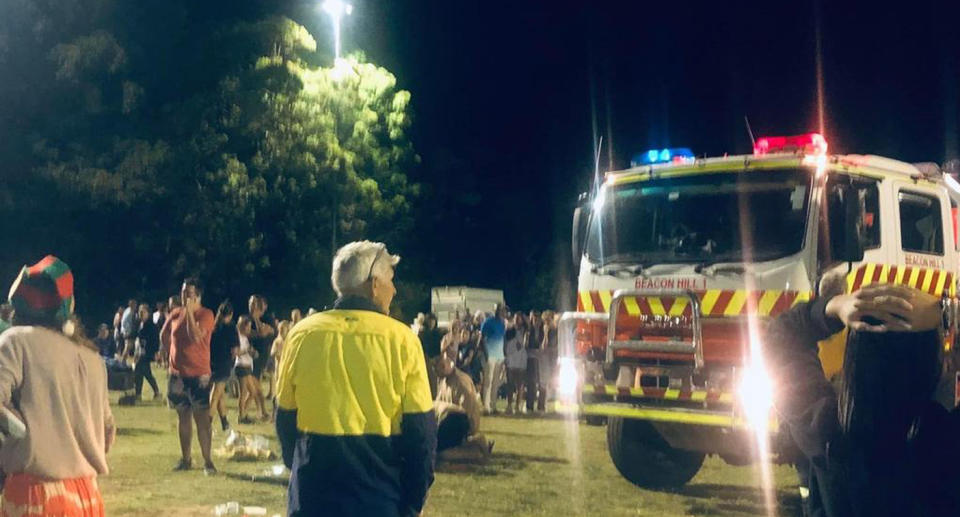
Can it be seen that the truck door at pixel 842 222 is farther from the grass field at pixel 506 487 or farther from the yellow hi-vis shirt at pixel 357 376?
the yellow hi-vis shirt at pixel 357 376

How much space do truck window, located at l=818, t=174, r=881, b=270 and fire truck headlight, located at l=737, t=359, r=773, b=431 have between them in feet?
3.17

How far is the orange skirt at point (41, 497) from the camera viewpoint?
13.5 ft

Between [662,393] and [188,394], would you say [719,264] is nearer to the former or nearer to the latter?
[662,393]

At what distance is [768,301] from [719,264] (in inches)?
20.4

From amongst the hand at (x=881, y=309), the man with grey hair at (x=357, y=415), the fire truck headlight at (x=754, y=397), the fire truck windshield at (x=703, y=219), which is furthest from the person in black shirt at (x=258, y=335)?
the hand at (x=881, y=309)

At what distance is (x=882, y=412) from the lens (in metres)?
2.47

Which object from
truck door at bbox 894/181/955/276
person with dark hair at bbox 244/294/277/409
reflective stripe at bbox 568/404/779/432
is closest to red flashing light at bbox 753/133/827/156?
truck door at bbox 894/181/955/276

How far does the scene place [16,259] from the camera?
3009 centimetres

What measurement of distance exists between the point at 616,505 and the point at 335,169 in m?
21.1

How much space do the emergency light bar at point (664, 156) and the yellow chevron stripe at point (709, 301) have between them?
148 centimetres

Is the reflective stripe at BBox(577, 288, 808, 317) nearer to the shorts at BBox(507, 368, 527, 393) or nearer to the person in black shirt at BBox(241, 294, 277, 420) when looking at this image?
the person in black shirt at BBox(241, 294, 277, 420)

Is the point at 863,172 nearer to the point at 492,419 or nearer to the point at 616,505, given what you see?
the point at 616,505

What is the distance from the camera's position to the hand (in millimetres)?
2418

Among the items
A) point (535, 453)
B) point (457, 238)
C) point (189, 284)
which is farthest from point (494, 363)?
point (457, 238)
